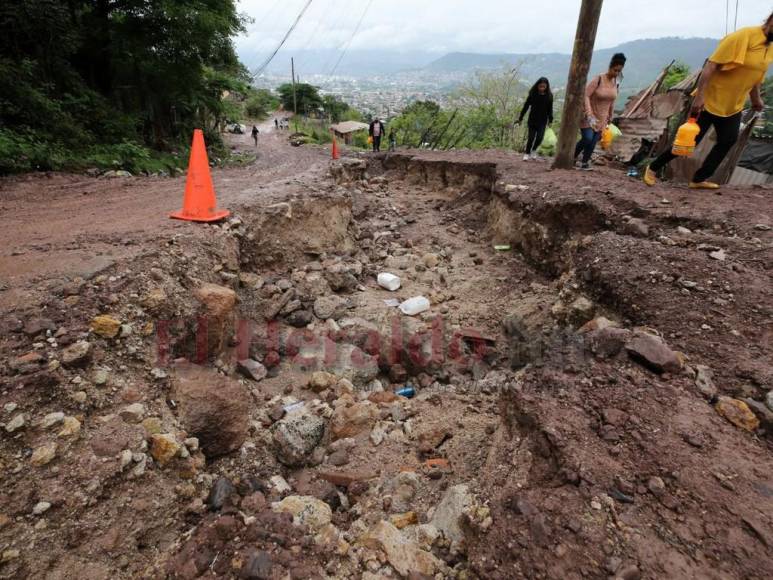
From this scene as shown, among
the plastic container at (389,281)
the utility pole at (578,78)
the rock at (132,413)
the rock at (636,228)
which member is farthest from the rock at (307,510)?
the utility pole at (578,78)

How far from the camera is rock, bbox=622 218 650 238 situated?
3.48 m

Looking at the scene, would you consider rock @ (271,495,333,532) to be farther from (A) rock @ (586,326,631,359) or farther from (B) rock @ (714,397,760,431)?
(B) rock @ (714,397,760,431)

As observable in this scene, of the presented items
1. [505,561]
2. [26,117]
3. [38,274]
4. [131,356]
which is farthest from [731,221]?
[26,117]

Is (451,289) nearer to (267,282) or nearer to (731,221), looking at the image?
(267,282)

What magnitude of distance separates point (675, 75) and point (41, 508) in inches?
620

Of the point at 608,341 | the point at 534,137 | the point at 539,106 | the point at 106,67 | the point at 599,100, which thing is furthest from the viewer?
the point at 106,67

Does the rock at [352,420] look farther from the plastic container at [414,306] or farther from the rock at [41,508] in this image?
the plastic container at [414,306]

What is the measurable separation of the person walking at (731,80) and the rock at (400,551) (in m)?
4.53

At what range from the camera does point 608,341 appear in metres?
2.23

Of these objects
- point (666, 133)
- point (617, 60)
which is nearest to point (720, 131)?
point (617, 60)

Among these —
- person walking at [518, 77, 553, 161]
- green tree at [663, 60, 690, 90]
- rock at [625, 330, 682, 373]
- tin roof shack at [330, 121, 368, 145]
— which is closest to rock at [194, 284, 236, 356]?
rock at [625, 330, 682, 373]

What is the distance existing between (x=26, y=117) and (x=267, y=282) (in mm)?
5677

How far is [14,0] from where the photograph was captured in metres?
6.68

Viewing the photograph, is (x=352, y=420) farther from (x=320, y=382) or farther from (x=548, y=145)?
(x=548, y=145)
